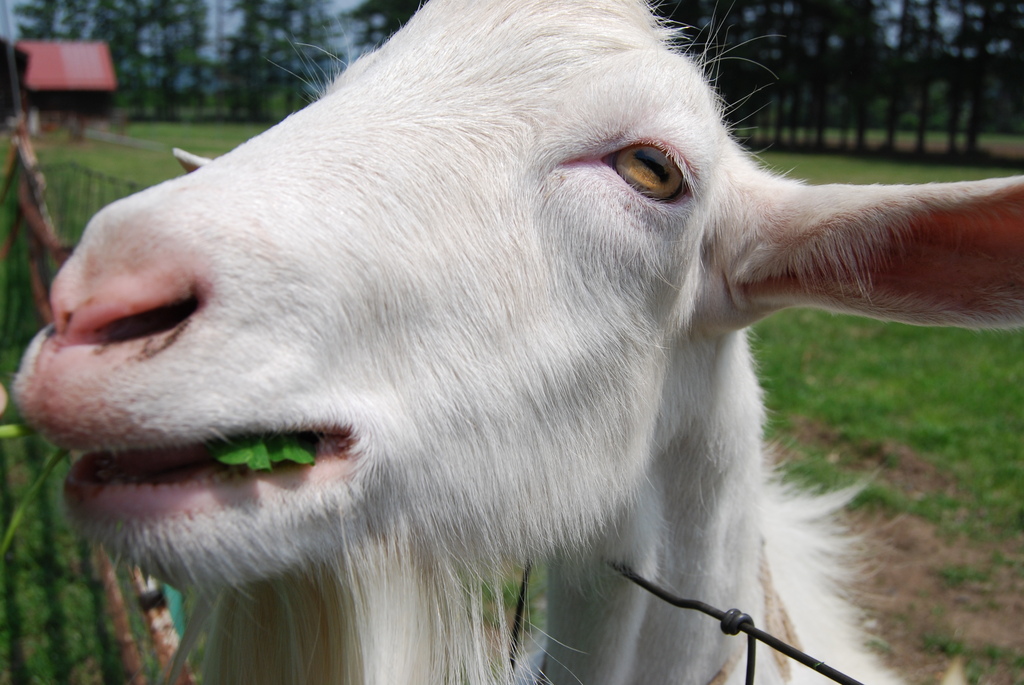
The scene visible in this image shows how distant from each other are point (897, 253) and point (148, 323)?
1.49 metres

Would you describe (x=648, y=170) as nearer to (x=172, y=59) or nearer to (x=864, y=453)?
(x=864, y=453)

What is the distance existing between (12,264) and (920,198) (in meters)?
12.1

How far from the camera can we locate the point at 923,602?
3990 mm

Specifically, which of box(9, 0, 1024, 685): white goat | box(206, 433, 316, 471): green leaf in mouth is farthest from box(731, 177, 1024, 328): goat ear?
box(206, 433, 316, 471): green leaf in mouth

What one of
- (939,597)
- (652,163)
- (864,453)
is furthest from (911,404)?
(652,163)

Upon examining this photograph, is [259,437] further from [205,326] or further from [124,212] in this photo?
[124,212]

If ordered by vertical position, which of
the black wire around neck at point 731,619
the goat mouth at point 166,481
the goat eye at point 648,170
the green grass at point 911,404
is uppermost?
the goat eye at point 648,170

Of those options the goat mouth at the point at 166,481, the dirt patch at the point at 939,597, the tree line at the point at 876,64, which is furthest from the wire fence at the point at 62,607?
the tree line at the point at 876,64

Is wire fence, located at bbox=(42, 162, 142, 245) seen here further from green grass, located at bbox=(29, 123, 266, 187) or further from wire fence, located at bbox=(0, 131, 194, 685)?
wire fence, located at bbox=(0, 131, 194, 685)

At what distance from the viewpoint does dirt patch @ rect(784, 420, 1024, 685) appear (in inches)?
140

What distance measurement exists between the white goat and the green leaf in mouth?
0.03 metres

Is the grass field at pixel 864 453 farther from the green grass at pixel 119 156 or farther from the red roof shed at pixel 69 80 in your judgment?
the red roof shed at pixel 69 80

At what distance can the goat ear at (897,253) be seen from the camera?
5.09 feet

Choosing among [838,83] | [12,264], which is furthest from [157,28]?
[12,264]
